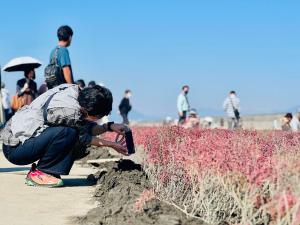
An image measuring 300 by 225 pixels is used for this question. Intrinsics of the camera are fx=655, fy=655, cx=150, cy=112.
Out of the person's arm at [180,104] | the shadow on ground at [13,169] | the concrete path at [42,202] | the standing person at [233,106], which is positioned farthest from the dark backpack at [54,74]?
the standing person at [233,106]

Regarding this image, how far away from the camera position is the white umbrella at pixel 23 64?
11.3m

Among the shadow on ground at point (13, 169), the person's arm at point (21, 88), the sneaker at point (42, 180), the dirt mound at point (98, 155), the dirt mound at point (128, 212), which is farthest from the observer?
the person's arm at point (21, 88)

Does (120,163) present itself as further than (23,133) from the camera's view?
Yes

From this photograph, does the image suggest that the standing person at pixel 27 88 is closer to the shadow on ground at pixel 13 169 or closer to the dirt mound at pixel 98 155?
the dirt mound at pixel 98 155

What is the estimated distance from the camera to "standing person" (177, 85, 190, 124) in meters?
20.7

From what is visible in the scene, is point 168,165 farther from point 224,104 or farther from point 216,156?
point 224,104

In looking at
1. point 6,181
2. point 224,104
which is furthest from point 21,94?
point 224,104

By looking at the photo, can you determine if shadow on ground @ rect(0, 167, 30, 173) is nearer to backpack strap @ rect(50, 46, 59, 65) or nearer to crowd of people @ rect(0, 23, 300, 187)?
backpack strap @ rect(50, 46, 59, 65)

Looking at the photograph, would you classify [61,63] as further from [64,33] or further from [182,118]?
[182,118]

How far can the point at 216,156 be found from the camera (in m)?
4.99

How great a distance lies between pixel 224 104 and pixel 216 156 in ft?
59.7

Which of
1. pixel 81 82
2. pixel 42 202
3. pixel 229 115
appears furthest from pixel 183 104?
pixel 42 202

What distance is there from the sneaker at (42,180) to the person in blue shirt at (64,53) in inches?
90.1

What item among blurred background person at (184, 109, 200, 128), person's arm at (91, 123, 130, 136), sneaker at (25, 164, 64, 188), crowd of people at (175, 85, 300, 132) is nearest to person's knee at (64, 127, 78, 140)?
sneaker at (25, 164, 64, 188)
